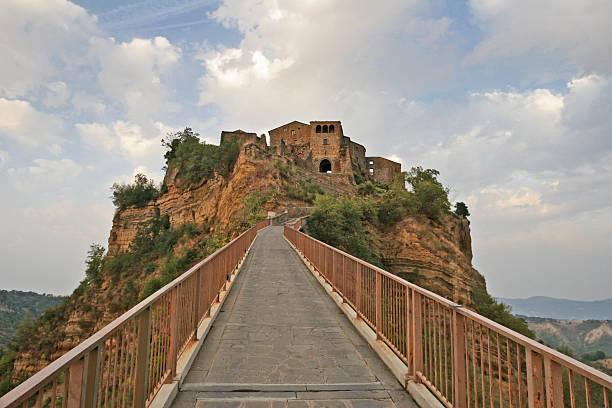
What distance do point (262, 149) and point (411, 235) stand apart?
2084cm

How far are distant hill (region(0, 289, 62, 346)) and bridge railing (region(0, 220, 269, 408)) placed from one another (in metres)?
79.8

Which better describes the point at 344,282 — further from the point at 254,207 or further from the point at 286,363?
the point at 254,207

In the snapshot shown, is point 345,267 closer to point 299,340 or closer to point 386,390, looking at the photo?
point 299,340

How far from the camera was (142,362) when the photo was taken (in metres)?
3.12

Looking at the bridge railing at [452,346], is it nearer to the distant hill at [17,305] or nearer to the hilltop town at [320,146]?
the hilltop town at [320,146]

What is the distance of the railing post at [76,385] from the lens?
200cm

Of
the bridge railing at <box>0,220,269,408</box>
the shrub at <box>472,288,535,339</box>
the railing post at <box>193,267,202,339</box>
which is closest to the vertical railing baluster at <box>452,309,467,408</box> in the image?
the bridge railing at <box>0,220,269,408</box>

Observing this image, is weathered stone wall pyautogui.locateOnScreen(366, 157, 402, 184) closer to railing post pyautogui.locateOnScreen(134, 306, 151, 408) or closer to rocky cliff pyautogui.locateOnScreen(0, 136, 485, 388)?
rocky cliff pyautogui.locateOnScreen(0, 136, 485, 388)

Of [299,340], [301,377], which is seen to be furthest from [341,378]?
[299,340]

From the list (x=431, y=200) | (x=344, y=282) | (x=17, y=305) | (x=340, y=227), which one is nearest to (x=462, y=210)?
(x=431, y=200)

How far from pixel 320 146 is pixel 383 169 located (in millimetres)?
20648

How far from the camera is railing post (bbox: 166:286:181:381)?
3893 mm

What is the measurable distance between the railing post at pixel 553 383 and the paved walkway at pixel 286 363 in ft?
5.98

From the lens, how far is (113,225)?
50375 millimetres
